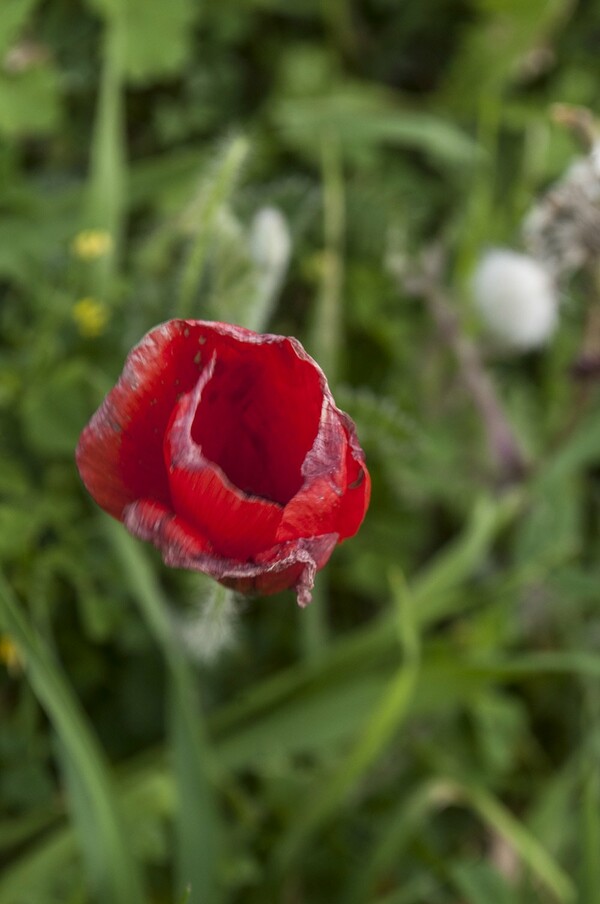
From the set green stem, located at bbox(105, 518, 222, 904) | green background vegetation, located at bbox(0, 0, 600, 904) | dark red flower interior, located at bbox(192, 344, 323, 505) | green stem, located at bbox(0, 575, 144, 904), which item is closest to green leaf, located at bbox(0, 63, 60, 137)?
green background vegetation, located at bbox(0, 0, 600, 904)

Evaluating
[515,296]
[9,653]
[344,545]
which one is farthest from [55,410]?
[515,296]

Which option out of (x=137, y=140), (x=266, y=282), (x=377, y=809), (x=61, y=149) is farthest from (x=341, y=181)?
(x=377, y=809)

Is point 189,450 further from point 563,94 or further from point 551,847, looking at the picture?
point 563,94

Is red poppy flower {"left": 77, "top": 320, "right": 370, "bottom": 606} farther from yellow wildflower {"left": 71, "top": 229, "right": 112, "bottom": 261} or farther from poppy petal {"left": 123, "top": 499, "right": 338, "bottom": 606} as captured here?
yellow wildflower {"left": 71, "top": 229, "right": 112, "bottom": 261}

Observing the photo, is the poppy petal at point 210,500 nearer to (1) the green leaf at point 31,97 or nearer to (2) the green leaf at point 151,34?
(1) the green leaf at point 31,97

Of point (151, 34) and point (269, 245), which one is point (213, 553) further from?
point (151, 34)

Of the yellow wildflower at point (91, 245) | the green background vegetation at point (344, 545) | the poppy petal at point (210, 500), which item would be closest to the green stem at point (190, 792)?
the green background vegetation at point (344, 545)
